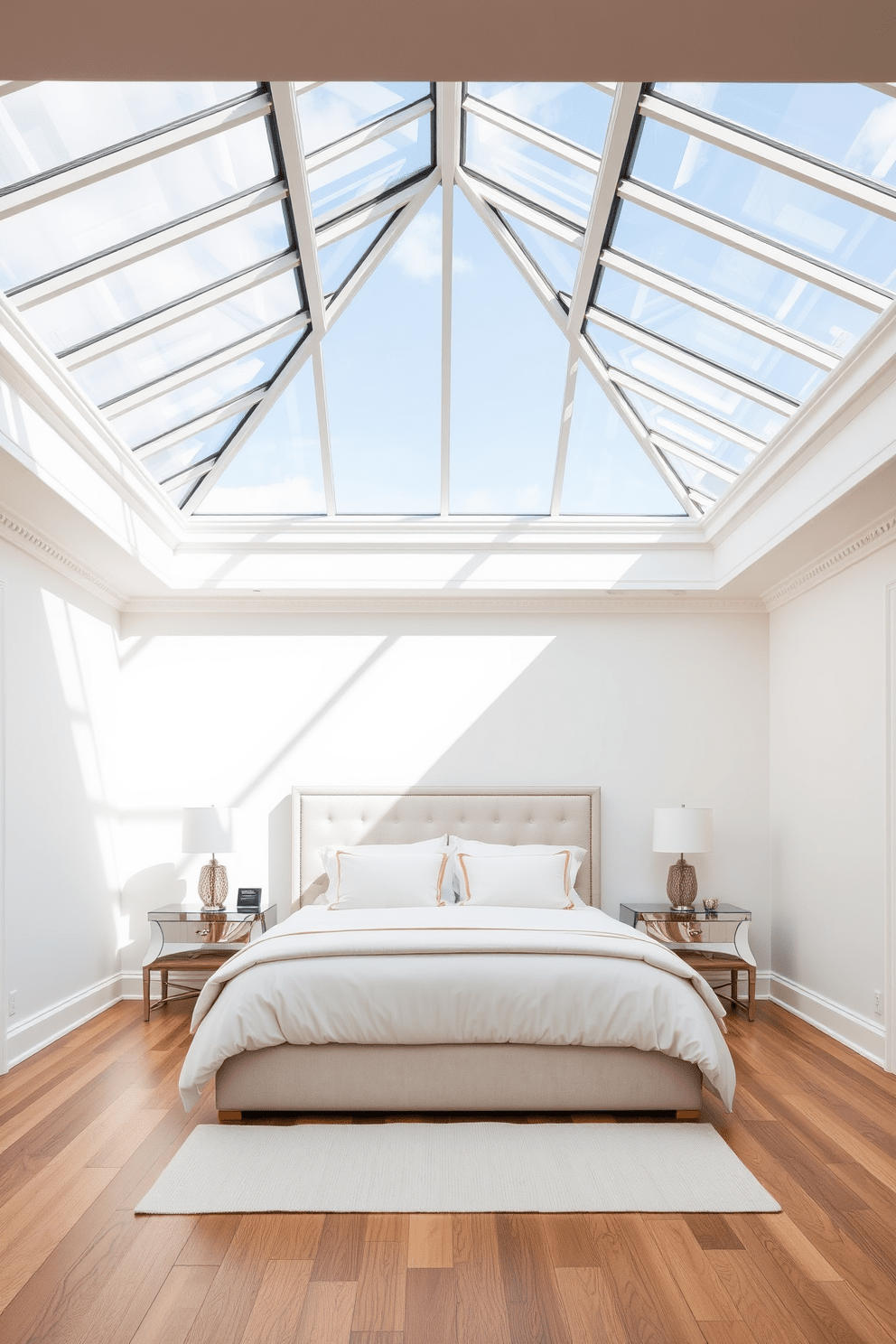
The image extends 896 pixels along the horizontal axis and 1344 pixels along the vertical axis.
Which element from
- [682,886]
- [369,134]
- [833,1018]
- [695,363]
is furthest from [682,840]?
[369,134]

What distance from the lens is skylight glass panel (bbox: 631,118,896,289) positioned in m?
3.40

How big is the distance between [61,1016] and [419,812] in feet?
7.56

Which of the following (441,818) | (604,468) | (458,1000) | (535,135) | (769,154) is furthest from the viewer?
(441,818)

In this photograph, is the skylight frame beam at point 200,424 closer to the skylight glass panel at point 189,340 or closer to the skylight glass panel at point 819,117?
the skylight glass panel at point 189,340

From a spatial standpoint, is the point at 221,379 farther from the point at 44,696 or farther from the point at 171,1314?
the point at 171,1314

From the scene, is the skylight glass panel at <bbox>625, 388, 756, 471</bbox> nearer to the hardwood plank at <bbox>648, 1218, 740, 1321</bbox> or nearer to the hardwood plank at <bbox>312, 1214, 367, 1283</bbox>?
the hardwood plank at <bbox>648, 1218, 740, 1321</bbox>

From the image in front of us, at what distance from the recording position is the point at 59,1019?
5.02m

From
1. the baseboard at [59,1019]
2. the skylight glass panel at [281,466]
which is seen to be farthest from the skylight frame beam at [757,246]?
the baseboard at [59,1019]

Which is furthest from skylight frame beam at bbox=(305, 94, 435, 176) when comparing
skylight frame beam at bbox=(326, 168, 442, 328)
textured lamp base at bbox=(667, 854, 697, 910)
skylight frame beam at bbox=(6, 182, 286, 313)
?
textured lamp base at bbox=(667, 854, 697, 910)

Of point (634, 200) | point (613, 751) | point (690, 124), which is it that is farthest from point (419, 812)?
point (690, 124)

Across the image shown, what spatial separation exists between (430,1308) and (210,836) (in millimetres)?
3586

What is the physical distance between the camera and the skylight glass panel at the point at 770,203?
11.2 feet

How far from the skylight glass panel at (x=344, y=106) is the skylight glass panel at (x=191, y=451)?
5.98 feet

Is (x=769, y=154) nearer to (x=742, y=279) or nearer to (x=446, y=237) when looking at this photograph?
(x=742, y=279)
